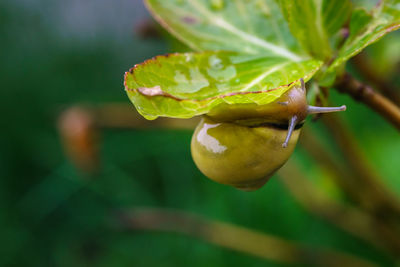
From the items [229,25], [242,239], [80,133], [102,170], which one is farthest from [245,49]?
[102,170]

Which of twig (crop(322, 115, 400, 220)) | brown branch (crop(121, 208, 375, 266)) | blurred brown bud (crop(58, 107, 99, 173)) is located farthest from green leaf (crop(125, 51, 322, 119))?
brown branch (crop(121, 208, 375, 266))

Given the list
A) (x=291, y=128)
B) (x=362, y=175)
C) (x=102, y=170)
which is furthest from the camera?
(x=102, y=170)

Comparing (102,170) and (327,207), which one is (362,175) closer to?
(327,207)

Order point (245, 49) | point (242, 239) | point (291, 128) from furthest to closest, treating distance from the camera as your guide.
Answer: point (242, 239)
point (245, 49)
point (291, 128)

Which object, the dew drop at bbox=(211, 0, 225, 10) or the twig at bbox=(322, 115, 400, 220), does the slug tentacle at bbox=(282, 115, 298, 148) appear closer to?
the dew drop at bbox=(211, 0, 225, 10)

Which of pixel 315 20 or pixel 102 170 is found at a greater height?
pixel 315 20

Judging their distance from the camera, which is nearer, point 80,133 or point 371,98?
point 371,98
